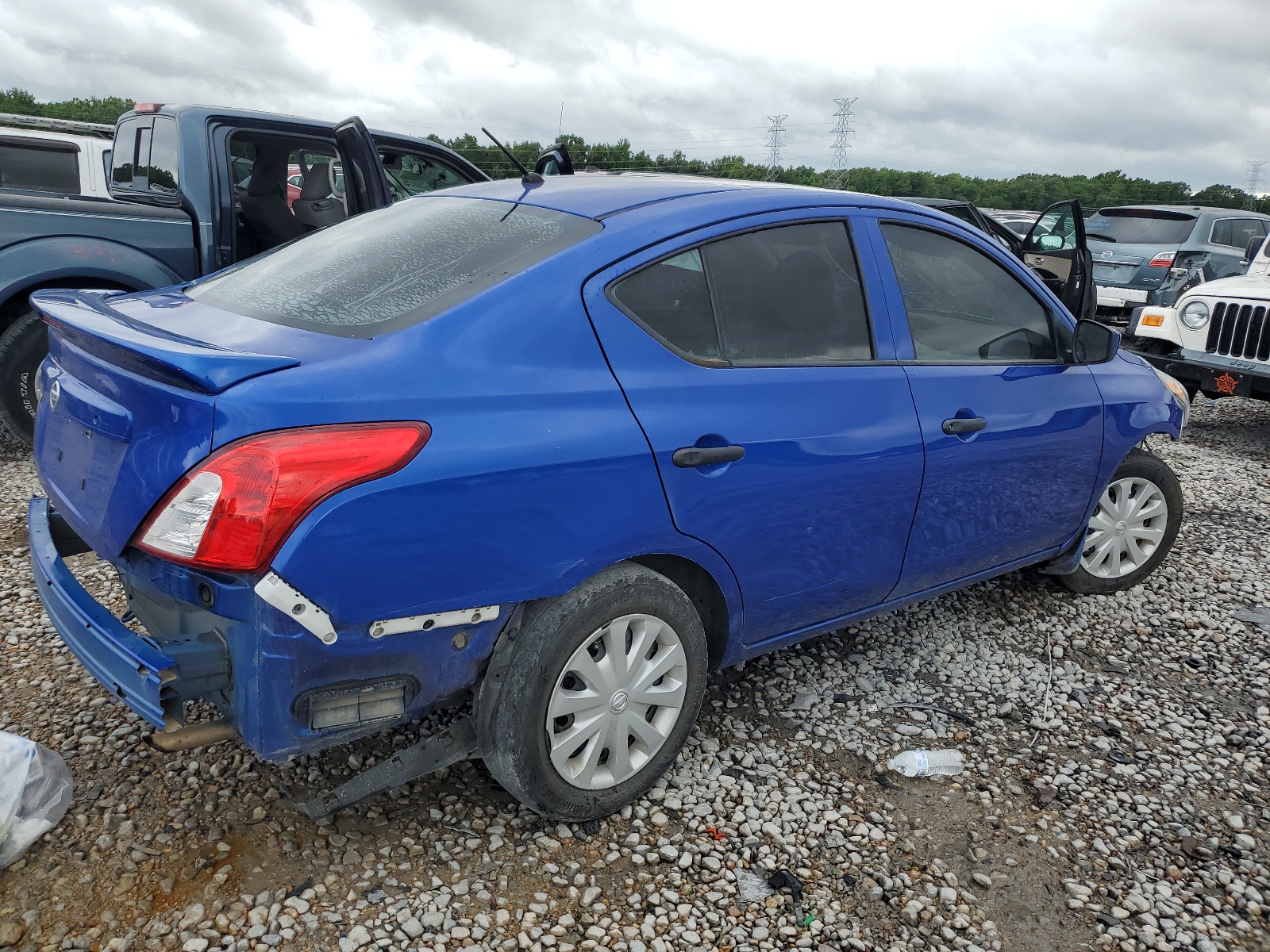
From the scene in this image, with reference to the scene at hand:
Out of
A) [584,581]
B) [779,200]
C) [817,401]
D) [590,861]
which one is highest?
[779,200]

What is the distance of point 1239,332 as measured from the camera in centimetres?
758

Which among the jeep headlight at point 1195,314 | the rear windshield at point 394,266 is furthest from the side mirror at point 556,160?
the jeep headlight at point 1195,314

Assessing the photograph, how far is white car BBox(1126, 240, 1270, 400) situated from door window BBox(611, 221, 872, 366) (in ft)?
20.0

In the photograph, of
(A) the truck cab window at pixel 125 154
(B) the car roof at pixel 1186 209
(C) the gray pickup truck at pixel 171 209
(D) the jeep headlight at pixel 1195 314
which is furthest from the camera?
(B) the car roof at pixel 1186 209

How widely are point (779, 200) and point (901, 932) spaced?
6.88ft

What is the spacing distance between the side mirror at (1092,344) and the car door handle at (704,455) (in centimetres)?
184

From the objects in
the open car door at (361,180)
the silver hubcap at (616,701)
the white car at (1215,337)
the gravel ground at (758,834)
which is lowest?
the gravel ground at (758,834)

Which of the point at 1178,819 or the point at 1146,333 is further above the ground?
the point at 1146,333

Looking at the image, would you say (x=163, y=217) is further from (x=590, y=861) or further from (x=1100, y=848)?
(x=1100, y=848)

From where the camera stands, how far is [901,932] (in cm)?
231

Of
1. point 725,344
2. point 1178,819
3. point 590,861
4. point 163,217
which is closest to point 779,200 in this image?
point 725,344

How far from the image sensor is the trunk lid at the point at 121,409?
1975 millimetres

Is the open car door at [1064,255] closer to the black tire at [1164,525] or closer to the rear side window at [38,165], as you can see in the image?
the black tire at [1164,525]

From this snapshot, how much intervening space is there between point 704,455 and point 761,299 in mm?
587
